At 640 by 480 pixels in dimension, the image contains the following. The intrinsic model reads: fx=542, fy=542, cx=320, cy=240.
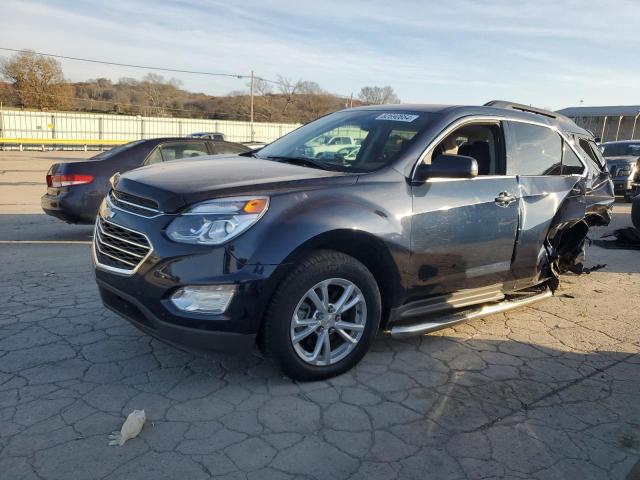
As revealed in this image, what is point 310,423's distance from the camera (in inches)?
119

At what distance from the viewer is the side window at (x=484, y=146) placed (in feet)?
14.7

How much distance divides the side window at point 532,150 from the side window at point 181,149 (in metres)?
4.76

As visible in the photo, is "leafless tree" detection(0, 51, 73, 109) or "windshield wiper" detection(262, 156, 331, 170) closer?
"windshield wiper" detection(262, 156, 331, 170)

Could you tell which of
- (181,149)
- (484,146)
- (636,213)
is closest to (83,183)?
(181,149)

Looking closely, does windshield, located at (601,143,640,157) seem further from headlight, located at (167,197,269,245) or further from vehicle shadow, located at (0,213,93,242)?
headlight, located at (167,197,269,245)

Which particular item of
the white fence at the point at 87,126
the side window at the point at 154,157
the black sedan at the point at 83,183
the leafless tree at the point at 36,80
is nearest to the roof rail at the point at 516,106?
the black sedan at the point at 83,183

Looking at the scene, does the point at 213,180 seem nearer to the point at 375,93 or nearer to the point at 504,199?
the point at 504,199

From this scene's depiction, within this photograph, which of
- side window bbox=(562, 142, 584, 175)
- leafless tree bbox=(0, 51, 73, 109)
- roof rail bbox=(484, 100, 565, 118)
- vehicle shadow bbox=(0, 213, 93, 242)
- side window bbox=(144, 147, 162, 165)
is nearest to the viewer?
roof rail bbox=(484, 100, 565, 118)

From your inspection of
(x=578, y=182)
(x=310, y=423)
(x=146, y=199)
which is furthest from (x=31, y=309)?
(x=578, y=182)

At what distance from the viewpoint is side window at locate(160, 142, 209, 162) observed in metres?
8.00

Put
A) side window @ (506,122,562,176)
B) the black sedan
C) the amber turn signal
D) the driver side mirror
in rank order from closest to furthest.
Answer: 1. the amber turn signal
2. the driver side mirror
3. side window @ (506,122,562,176)
4. the black sedan

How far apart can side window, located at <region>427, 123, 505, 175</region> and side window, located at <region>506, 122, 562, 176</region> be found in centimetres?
9

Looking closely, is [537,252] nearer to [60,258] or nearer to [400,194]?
[400,194]

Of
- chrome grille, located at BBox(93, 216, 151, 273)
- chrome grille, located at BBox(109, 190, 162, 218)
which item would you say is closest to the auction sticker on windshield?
chrome grille, located at BBox(109, 190, 162, 218)
